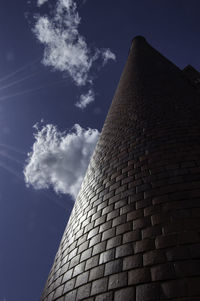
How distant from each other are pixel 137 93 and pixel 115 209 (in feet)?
8.43

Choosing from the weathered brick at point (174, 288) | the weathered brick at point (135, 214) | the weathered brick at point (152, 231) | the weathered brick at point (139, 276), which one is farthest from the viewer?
the weathered brick at point (135, 214)

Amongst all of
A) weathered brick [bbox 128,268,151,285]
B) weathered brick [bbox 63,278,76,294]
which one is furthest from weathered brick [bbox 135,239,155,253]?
weathered brick [bbox 63,278,76,294]

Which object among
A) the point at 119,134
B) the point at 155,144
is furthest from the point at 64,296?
the point at 119,134

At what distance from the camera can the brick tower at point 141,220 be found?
117cm

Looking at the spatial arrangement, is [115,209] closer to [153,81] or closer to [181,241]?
[181,241]

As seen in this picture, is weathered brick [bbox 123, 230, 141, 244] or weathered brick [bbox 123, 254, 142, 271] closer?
weathered brick [bbox 123, 254, 142, 271]

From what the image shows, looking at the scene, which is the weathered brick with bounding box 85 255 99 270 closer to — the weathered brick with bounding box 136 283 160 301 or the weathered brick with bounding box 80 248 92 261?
the weathered brick with bounding box 80 248 92 261

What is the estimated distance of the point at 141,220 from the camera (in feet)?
5.04

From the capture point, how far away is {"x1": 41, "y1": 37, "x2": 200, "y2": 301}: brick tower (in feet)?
3.82

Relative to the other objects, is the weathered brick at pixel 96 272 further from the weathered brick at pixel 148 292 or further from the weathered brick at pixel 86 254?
the weathered brick at pixel 148 292

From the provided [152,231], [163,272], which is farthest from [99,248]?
[163,272]

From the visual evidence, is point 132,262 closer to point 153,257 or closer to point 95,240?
point 153,257

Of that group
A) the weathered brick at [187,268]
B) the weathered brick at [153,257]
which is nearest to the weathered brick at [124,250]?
the weathered brick at [153,257]

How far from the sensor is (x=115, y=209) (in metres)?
1.81
